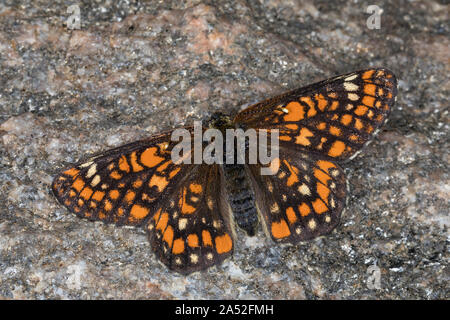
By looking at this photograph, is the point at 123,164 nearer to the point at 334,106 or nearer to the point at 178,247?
the point at 178,247

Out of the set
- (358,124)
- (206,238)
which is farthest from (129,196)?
(358,124)

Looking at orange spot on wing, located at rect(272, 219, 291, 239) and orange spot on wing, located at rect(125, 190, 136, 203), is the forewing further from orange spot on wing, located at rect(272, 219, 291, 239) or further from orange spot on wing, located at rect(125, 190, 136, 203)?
orange spot on wing, located at rect(125, 190, 136, 203)

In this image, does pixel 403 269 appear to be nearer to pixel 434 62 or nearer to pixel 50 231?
pixel 434 62

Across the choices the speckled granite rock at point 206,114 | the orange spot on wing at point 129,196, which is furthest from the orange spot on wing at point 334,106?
the orange spot on wing at point 129,196

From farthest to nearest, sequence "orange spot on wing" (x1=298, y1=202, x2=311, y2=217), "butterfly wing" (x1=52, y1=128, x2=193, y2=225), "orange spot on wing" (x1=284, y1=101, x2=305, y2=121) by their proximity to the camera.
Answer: "orange spot on wing" (x1=284, y1=101, x2=305, y2=121)
"orange spot on wing" (x1=298, y1=202, x2=311, y2=217)
"butterfly wing" (x1=52, y1=128, x2=193, y2=225)

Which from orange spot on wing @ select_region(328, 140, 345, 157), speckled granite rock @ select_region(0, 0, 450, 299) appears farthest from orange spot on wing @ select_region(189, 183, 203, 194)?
orange spot on wing @ select_region(328, 140, 345, 157)

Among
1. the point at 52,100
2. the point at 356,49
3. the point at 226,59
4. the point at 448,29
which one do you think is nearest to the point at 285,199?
the point at 226,59
